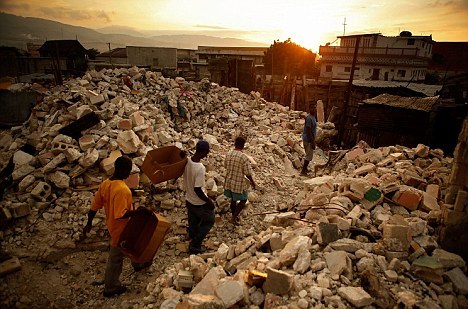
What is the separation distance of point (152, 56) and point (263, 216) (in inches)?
923

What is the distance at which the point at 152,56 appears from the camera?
968 inches

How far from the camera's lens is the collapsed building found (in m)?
2.53

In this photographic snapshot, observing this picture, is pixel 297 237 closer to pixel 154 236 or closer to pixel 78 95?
pixel 154 236

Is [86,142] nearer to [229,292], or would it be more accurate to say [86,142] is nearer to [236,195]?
Result: [236,195]

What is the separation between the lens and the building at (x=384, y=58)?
27.5m

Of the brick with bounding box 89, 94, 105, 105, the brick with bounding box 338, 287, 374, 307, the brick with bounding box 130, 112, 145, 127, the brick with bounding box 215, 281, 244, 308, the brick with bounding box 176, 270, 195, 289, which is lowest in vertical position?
the brick with bounding box 176, 270, 195, 289

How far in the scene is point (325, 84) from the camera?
13578 mm

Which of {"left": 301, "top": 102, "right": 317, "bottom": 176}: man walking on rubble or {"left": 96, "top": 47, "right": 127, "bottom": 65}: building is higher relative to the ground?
{"left": 96, "top": 47, "right": 127, "bottom": 65}: building

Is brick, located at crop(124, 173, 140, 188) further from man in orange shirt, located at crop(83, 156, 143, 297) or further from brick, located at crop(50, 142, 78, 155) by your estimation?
man in orange shirt, located at crop(83, 156, 143, 297)

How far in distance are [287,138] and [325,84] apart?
6415mm

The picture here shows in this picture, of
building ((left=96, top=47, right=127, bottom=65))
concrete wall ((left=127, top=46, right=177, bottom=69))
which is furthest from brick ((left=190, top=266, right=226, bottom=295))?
building ((left=96, top=47, right=127, bottom=65))

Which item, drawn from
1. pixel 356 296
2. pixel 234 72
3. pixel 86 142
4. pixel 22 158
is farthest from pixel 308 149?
pixel 234 72

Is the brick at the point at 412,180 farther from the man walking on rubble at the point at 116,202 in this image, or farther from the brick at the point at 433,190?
the man walking on rubble at the point at 116,202

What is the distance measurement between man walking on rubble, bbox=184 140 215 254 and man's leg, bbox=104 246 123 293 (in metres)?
1.11
